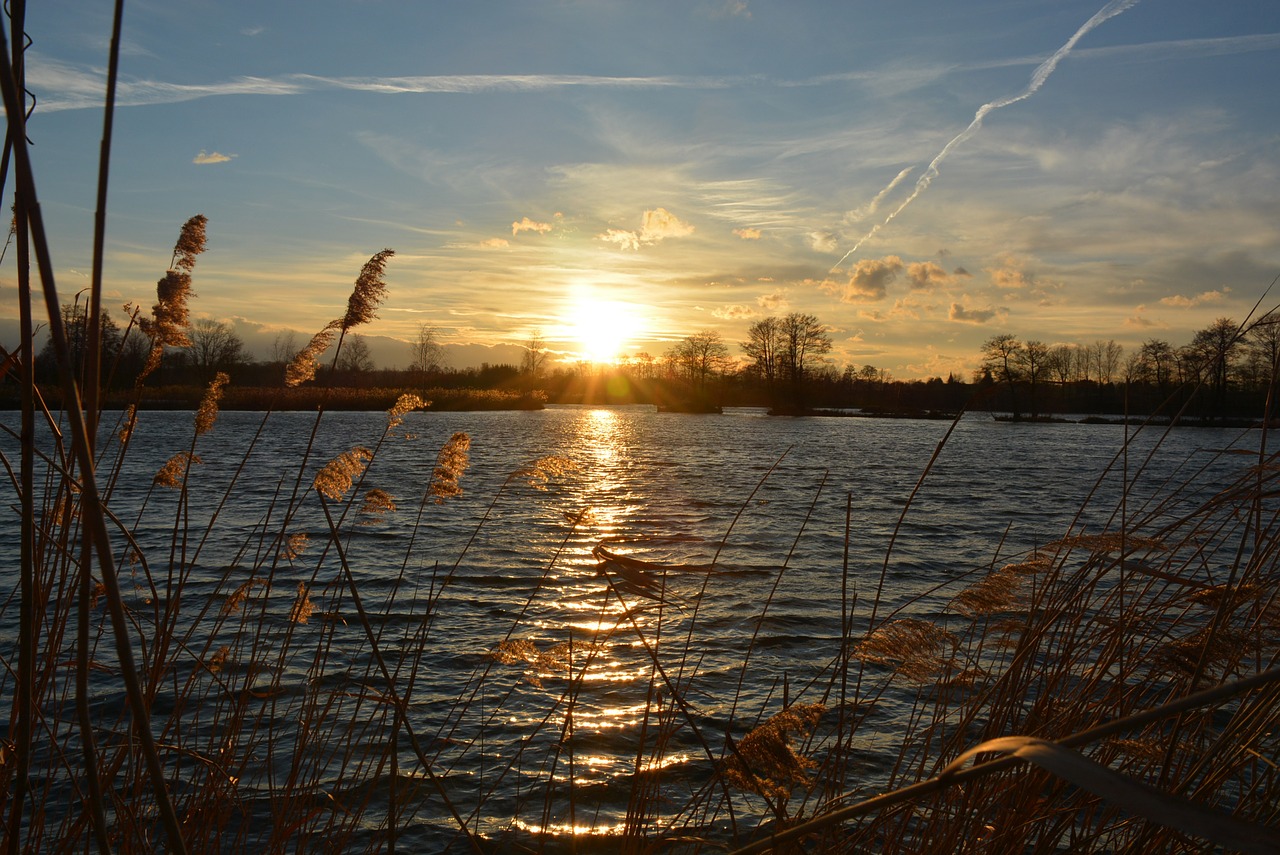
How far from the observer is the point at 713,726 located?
20.5 ft

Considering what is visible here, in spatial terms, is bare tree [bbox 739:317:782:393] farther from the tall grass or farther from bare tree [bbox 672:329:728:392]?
the tall grass

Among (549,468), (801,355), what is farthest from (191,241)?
(801,355)

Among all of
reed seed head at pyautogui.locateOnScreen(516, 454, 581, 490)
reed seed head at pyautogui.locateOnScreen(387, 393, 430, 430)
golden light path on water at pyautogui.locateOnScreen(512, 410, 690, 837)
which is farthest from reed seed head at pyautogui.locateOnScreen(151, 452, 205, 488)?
golden light path on water at pyautogui.locateOnScreen(512, 410, 690, 837)

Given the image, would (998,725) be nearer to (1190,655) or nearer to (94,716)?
(1190,655)

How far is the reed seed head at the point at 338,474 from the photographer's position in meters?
2.74

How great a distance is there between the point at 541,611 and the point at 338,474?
21.3ft

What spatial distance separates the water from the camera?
11.0 ft

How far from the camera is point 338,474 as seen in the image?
2863 mm

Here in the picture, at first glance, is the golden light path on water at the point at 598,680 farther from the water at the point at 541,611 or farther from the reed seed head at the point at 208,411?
the reed seed head at the point at 208,411

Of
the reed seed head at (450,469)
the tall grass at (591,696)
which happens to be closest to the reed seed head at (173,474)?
the tall grass at (591,696)

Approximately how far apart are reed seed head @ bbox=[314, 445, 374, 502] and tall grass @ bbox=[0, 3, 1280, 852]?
0.04ft

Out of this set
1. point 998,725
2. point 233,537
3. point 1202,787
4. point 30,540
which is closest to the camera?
point 30,540

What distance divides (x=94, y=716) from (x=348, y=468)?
14.7 ft

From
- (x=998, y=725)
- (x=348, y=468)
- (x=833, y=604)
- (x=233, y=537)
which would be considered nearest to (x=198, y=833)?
(x=348, y=468)
